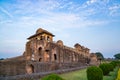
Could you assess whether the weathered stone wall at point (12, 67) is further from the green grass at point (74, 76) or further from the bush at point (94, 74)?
the bush at point (94, 74)

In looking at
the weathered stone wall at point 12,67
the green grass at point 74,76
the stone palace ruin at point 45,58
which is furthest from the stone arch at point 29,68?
the green grass at point 74,76

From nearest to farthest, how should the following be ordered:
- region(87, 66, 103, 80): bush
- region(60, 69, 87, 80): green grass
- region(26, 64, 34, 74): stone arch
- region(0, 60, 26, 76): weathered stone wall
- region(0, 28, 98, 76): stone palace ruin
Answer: region(87, 66, 103, 80): bush
region(60, 69, 87, 80): green grass
region(0, 28, 98, 76): stone palace ruin
region(26, 64, 34, 74): stone arch
region(0, 60, 26, 76): weathered stone wall

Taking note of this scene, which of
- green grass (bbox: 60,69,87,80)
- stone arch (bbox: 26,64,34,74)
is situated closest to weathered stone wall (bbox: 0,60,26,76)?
stone arch (bbox: 26,64,34,74)

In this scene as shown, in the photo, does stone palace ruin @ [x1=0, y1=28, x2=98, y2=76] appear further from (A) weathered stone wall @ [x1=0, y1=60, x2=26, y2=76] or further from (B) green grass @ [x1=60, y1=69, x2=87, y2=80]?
(B) green grass @ [x1=60, y1=69, x2=87, y2=80]

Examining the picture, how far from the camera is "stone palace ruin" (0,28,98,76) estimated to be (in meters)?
30.4

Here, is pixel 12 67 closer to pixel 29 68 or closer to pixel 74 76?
pixel 29 68

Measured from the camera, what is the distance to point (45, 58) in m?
40.9

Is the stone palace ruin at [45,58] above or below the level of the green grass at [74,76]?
above

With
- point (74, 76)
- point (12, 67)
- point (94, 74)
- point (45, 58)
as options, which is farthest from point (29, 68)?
point (94, 74)

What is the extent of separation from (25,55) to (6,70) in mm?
7740

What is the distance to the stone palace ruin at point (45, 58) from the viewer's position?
3044cm

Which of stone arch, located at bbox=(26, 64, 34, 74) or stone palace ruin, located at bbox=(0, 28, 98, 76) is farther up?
stone palace ruin, located at bbox=(0, 28, 98, 76)

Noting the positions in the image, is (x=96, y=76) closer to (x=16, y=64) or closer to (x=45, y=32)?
(x=16, y=64)

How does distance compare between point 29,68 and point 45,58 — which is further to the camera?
point 45,58
